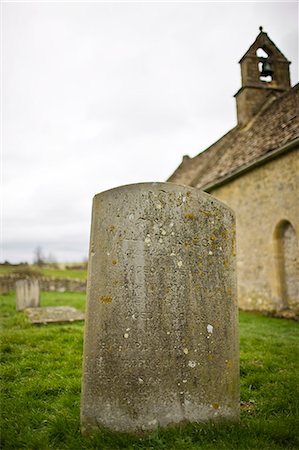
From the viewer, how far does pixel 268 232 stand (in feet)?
A: 36.9

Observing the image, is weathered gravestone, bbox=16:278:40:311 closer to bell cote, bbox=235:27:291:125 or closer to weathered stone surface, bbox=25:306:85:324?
weathered stone surface, bbox=25:306:85:324

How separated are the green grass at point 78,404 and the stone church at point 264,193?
17.2ft

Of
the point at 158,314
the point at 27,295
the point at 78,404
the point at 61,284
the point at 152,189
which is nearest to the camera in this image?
the point at 158,314

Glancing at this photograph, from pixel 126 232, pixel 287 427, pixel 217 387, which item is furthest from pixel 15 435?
pixel 287 427

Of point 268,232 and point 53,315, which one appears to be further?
point 268,232

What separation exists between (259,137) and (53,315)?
9.57 meters

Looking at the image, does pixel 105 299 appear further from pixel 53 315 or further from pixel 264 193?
pixel 264 193

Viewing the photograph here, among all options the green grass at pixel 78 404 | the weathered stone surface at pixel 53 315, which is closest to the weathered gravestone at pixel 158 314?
the green grass at pixel 78 404

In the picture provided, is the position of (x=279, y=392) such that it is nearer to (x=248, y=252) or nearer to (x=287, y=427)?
(x=287, y=427)

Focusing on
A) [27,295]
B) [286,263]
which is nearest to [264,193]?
[286,263]

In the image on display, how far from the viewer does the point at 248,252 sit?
12227 millimetres

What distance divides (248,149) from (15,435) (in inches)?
476

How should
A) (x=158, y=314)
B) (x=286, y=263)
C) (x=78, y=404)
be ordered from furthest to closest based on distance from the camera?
(x=286, y=263) < (x=78, y=404) < (x=158, y=314)

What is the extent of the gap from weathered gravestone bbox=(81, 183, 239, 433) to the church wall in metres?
8.00
